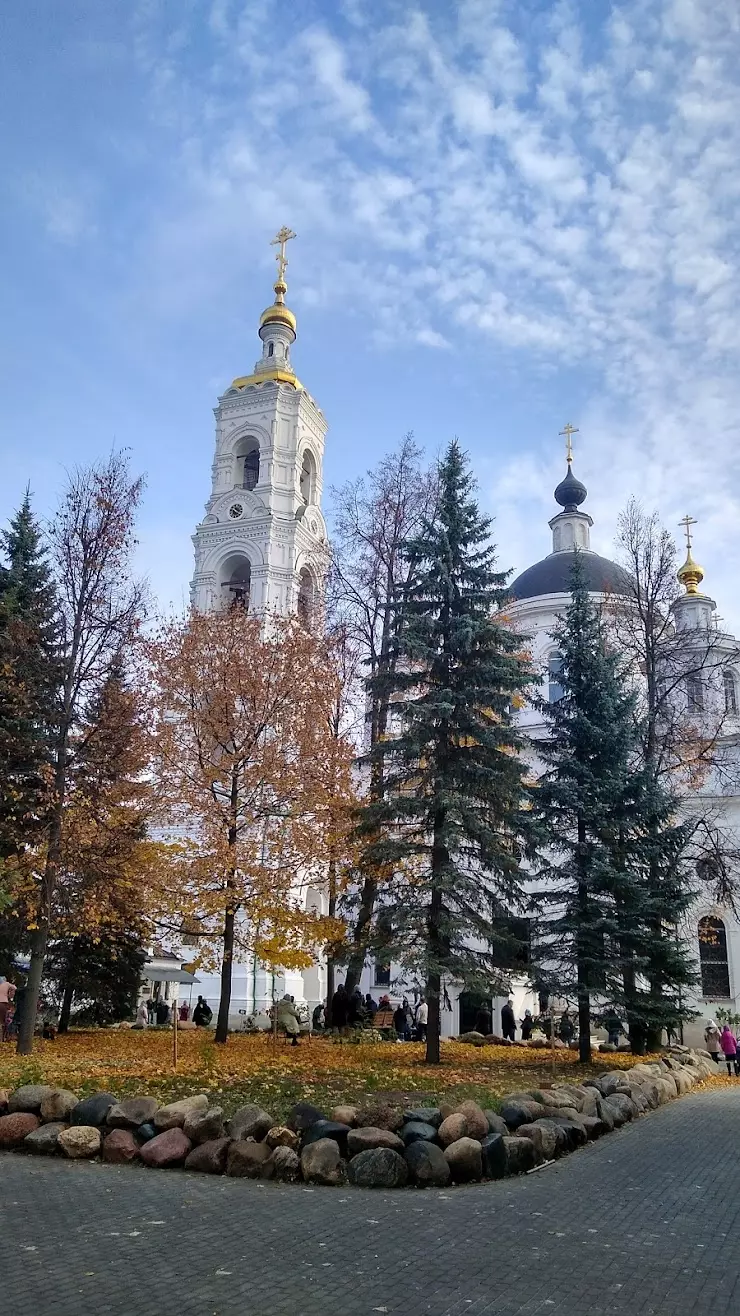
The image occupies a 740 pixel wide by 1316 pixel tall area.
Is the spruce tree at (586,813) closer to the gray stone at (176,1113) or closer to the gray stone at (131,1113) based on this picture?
the gray stone at (176,1113)

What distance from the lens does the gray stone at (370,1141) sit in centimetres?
860

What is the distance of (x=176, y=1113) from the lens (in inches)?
364

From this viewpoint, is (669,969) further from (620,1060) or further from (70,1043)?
(70,1043)

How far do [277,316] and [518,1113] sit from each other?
40.8m

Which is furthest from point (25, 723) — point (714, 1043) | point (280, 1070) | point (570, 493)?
point (570, 493)

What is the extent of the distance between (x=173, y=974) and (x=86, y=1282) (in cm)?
864

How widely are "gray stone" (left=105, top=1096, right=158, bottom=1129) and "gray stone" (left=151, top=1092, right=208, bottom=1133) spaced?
0.08 m

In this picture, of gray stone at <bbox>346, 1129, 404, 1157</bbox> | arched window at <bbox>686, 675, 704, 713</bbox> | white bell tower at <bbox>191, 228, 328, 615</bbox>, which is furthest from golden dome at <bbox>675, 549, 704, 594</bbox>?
gray stone at <bbox>346, 1129, 404, 1157</bbox>

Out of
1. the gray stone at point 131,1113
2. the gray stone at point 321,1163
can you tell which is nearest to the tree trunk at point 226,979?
the gray stone at point 131,1113

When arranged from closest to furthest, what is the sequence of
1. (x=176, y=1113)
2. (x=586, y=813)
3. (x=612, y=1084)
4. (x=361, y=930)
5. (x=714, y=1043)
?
(x=176, y=1113), (x=612, y=1084), (x=361, y=930), (x=586, y=813), (x=714, y=1043)

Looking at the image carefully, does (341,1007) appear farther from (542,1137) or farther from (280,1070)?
(542,1137)

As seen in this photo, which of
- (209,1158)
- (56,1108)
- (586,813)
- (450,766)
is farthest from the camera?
(586,813)

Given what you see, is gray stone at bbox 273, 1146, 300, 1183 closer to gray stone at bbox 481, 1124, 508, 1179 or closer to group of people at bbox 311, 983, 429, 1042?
gray stone at bbox 481, 1124, 508, 1179

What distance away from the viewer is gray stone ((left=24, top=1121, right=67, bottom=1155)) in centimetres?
919
